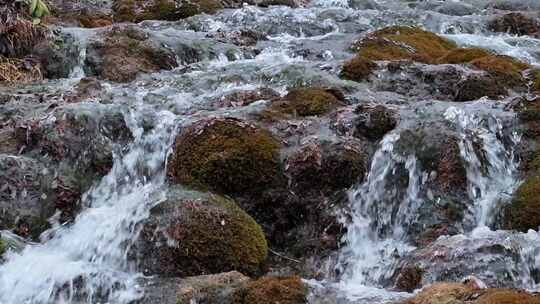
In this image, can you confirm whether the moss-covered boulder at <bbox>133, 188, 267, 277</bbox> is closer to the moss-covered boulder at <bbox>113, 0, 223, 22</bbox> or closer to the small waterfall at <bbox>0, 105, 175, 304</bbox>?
the small waterfall at <bbox>0, 105, 175, 304</bbox>

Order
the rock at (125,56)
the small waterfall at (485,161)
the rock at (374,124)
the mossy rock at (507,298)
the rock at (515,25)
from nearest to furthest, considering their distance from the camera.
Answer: the mossy rock at (507,298), the small waterfall at (485,161), the rock at (374,124), the rock at (125,56), the rock at (515,25)

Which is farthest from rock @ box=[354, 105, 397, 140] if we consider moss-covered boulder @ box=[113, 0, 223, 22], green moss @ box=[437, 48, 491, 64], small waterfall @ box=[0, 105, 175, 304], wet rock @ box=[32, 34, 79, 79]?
moss-covered boulder @ box=[113, 0, 223, 22]

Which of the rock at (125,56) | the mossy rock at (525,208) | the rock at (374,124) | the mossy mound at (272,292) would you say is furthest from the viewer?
the rock at (125,56)

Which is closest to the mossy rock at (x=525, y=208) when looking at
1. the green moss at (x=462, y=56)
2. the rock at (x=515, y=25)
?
the green moss at (x=462, y=56)

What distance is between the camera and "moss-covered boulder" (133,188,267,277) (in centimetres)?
616

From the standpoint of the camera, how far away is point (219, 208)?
661 centimetres

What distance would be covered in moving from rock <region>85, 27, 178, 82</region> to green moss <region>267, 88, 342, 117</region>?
378cm

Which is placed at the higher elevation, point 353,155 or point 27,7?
point 27,7

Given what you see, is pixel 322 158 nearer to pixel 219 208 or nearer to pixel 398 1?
pixel 219 208

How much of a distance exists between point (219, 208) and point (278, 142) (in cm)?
140

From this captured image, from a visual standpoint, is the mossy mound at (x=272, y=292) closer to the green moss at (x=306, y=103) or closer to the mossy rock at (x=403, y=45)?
the green moss at (x=306, y=103)

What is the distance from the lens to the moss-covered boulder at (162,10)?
1783 cm

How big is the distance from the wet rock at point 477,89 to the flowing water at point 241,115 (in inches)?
29.2

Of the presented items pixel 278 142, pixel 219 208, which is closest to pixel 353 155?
pixel 278 142
